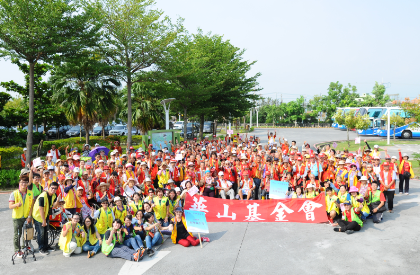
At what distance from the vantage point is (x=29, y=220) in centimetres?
712

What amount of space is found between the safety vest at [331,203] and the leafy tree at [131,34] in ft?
45.3

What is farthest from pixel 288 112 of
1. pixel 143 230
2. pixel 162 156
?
pixel 143 230

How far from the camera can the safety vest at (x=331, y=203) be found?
353 inches

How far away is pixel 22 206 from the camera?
707 cm

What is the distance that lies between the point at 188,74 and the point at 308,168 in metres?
12.8

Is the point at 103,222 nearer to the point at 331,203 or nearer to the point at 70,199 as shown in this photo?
the point at 70,199

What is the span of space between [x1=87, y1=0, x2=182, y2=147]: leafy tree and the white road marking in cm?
1350

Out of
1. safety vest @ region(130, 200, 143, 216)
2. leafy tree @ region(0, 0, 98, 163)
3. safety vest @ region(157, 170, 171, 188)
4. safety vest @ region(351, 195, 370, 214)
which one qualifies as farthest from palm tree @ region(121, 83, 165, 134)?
safety vest @ region(351, 195, 370, 214)

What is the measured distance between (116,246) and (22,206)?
229cm

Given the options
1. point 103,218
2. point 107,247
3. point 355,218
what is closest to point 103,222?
point 103,218

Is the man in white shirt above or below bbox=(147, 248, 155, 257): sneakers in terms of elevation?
above

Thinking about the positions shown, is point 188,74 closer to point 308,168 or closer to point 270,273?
point 308,168

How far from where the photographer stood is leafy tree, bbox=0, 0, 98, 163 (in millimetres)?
14469

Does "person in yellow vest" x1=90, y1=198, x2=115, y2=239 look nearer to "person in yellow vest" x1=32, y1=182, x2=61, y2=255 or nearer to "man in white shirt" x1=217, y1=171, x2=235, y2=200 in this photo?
"person in yellow vest" x1=32, y1=182, x2=61, y2=255
